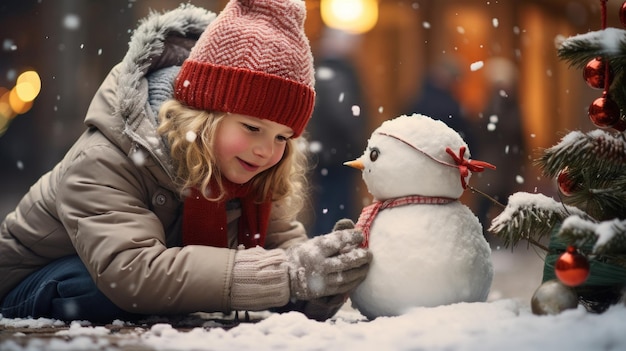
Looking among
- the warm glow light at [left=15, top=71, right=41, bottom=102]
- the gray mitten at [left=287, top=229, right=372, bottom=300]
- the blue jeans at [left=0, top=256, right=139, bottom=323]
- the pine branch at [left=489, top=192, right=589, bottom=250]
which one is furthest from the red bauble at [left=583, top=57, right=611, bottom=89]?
the warm glow light at [left=15, top=71, right=41, bottom=102]

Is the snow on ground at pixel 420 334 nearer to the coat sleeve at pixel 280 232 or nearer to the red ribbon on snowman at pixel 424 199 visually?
the red ribbon on snowman at pixel 424 199

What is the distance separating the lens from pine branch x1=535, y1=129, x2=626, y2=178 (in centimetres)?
144

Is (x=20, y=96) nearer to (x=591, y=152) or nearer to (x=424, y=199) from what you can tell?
(x=424, y=199)

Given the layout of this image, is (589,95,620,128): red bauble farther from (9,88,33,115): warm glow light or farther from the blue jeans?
(9,88,33,115): warm glow light

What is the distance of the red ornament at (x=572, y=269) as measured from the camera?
1350 millimetres

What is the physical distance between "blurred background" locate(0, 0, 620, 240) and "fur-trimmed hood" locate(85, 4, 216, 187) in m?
1.37

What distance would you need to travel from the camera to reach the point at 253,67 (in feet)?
5.98

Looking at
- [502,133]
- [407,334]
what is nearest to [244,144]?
[407,334]

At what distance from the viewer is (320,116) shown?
3.86m

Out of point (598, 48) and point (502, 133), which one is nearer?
point (598, 48)

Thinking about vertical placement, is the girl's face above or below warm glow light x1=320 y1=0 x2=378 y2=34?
below

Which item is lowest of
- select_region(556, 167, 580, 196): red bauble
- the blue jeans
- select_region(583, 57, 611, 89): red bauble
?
the blue jeans

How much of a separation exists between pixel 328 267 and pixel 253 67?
0.56m

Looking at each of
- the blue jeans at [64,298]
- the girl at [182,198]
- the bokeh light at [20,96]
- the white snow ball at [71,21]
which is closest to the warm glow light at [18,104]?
the bokeh light at [20,96]
